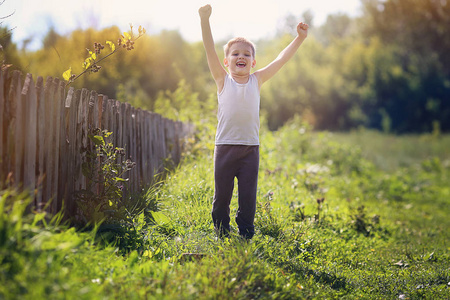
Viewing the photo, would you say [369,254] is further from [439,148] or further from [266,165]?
[439,148]

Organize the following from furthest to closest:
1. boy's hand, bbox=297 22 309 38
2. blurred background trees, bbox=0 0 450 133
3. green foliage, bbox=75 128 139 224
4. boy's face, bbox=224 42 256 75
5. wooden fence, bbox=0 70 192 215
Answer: blurred background trees, bbox=0 0 450 133 → boy's hand, bbox=297 22 309 38 → boy's face, bbox=224 42 256 75 → green foliage, bbox=75 128 139 224 → wooden fence, bbox=0 70 192 215

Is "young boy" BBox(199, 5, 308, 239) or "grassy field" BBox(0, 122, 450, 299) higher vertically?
"young boy" BBox(199, 5, 308, 239)

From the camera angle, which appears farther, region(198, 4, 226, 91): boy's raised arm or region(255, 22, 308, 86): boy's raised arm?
region(255, 22, 308, 86): boy's raised arm

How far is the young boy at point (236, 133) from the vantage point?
382 cm

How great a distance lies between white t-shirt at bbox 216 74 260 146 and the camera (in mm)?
3818

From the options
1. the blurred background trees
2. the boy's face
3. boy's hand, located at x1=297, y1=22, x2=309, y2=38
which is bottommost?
the boy's face

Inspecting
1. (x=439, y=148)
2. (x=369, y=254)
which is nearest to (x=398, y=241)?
(x=369, y=254)

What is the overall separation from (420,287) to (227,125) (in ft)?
7.63

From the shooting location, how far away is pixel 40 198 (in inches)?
132

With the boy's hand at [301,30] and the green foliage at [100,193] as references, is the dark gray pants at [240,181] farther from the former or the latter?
the boy's hand at [301,30]

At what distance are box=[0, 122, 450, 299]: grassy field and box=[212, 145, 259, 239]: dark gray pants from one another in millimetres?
228

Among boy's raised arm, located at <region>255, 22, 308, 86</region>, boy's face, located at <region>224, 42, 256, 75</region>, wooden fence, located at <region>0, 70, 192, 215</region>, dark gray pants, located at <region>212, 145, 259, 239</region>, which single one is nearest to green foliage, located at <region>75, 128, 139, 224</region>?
wooden fence, located at <region>0, 70, 192, 215</region>

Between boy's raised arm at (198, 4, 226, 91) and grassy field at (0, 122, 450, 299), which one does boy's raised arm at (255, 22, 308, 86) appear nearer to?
boy's raised arm at (198, 4, 226, 91)

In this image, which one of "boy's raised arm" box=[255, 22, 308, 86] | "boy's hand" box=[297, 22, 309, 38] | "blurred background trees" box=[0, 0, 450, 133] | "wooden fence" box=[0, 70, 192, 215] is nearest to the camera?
"wooden fence" box=[0, 70, 192, 215]
